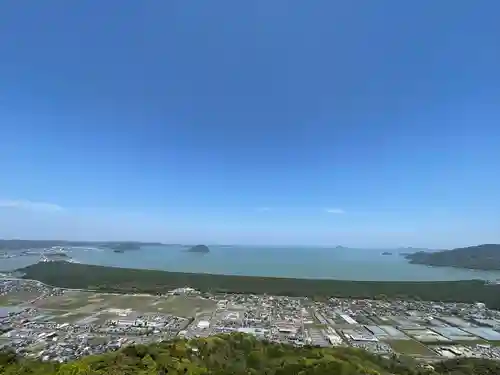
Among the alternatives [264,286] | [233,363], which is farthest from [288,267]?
[233,363]

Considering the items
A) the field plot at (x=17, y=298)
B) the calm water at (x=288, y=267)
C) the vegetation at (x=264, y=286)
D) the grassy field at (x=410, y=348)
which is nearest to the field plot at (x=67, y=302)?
the field plot at (x=17, y=298)

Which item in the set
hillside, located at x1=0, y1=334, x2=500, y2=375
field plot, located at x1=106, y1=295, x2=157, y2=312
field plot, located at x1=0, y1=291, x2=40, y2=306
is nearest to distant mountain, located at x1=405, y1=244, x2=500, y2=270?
hillside, located at x1=0, y1=334, x2=500, y2=375

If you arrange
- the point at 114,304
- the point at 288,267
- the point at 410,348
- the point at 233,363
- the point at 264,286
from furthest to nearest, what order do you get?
the point at 288,267 < the point at 264,286 < the point at 114,304 < the point at 410,348 < the point at 233,363

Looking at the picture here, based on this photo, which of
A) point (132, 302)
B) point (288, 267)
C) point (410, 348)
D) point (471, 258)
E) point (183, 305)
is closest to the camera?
point (410, 348)

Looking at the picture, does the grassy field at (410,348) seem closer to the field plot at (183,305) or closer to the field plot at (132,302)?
the field plot at (183,305)

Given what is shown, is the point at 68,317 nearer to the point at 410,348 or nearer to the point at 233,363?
the point at 233,363

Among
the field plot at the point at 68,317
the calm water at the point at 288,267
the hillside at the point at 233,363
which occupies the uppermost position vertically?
the calm water at the point at 288,267

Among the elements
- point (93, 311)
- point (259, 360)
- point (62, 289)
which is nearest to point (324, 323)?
point (259, 360)
